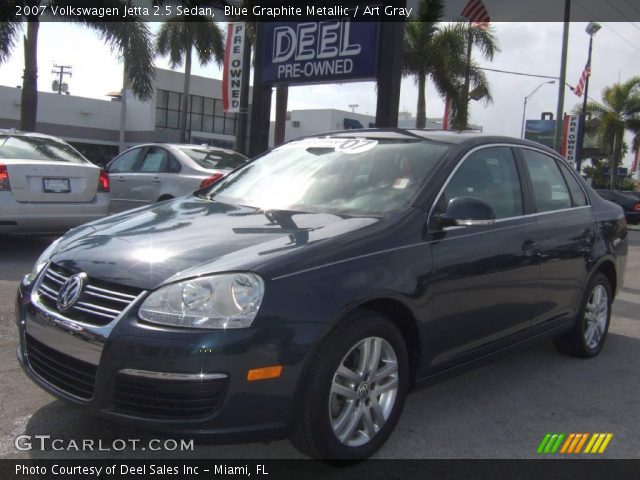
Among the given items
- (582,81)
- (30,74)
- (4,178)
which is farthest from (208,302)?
(582,81)

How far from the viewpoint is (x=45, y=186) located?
7336 millimetres

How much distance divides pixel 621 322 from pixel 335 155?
157 inches

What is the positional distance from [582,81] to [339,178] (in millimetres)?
29068

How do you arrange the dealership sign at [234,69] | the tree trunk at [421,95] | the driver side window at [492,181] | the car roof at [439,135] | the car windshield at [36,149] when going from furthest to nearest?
1. the tree trunk at [421,95]
2. the dealership sign at [234,69]
3. the car windshield at [36,149]
4. the car roof at [439,135]
5. the driver side window at [492,181]

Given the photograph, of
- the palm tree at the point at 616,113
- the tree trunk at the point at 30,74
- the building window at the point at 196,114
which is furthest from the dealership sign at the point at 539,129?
the tree trunk at the point at 30,74

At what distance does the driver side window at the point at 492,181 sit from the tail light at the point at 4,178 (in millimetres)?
5419

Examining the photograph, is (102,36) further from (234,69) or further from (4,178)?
(4,178)

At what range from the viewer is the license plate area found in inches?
289

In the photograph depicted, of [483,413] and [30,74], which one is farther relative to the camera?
[30,74]

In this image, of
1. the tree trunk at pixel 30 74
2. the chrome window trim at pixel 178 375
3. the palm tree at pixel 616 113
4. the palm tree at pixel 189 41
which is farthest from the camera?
the palm tree at pixel 616 113

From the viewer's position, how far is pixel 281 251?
281 cm

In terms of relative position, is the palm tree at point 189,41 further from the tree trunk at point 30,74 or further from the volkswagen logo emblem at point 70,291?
the volkswagen logo emblem at point 70,291

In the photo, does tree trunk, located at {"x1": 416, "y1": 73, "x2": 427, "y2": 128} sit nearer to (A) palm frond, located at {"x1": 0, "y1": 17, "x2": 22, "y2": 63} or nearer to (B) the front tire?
(A) palm frond, located at {"x1": 0, "y1": 17, "x2": 22, "y2": 63}

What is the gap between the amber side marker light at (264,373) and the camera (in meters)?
2.54
